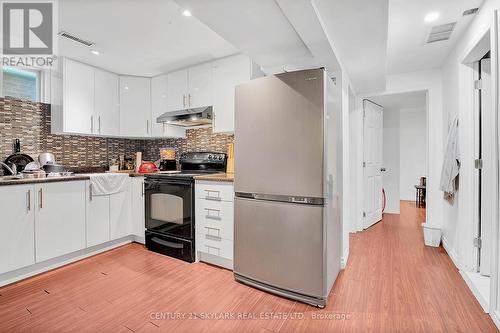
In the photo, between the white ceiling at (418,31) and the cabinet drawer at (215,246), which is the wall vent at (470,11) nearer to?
the white ceiling at (418,31)

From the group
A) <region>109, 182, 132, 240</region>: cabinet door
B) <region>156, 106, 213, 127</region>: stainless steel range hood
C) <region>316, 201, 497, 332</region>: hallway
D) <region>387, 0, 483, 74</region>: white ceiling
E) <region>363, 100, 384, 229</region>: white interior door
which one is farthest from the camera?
<region>363, 100, 384, 229</region>: white interior door

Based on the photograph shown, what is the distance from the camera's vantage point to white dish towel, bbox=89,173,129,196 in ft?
8.93

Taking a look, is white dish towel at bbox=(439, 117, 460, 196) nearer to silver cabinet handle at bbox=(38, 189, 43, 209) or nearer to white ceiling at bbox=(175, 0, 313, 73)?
white ceiling at bbox=(175, 0, 313, 73)

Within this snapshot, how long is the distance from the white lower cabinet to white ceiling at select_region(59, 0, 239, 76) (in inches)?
58.6

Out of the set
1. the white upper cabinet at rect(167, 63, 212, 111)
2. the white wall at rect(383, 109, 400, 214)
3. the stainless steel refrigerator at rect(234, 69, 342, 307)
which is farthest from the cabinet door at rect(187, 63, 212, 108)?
the white wall at rect(383, 109, 400, 214)

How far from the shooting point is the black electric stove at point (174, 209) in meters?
2.56

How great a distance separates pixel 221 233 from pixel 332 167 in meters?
1.22

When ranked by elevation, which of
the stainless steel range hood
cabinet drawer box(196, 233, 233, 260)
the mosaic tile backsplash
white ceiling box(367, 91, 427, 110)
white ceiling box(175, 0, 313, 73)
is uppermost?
white ceiling box(367, 91, 427, 110)

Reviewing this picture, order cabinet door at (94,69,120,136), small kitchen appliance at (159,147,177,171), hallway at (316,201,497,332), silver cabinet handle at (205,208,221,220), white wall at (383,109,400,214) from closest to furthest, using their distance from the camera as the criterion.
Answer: hallway at (316,201,497,332)
silver cabinet handle at (205,208,221,220)
cabinet door at (94,69,120,136)
small kitchen appliance at (159,147,177,171)
white wall at (383,109,400,214)

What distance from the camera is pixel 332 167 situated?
196 cm

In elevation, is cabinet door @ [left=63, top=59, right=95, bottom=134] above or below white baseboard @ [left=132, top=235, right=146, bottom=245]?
above

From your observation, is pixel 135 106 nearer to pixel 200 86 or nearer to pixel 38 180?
pixel 200 86

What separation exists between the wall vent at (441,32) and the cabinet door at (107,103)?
378 cm

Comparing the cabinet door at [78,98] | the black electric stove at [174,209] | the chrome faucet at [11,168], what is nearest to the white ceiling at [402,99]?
the black electric stove at [174,209]
